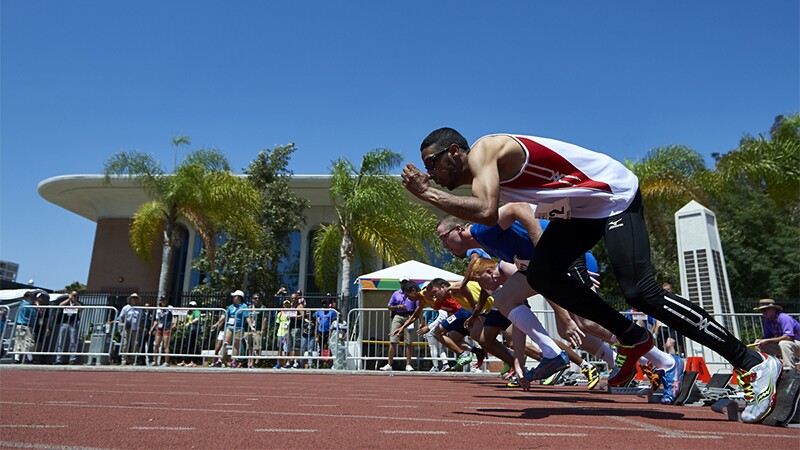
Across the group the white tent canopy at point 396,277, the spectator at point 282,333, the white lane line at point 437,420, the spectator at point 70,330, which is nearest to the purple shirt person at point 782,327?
the white tent canopy at point 396,277

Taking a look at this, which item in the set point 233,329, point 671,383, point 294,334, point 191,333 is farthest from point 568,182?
point 191,333

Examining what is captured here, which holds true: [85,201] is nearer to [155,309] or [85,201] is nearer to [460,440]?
[155,309]

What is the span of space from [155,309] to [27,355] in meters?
2.86

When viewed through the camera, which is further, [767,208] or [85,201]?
[85,201]

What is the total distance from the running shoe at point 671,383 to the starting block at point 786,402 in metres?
1.15

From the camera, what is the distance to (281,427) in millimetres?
2562

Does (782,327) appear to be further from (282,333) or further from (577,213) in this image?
(282,333)

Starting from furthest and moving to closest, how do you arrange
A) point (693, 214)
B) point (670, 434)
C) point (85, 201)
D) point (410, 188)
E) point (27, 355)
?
point (85, 201) < point (693, 214) < point (27, 355) < point (410, 188) < point (670, 434)

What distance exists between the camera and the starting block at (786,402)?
269 centimetres

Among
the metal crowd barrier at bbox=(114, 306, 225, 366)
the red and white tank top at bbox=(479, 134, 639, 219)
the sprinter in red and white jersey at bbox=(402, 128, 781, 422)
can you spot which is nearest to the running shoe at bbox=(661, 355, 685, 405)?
the sprinter in red and white jersey at bbox=(402, 128, 781, 422)

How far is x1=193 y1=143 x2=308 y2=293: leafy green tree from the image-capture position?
24.0m

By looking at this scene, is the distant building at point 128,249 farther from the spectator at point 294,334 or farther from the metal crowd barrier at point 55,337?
the spectator at point 294,334

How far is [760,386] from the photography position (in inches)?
109

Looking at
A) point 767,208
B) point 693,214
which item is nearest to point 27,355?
point 693,214
